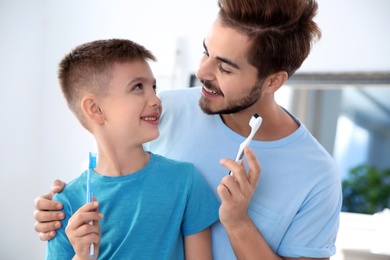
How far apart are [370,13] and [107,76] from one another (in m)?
1.72

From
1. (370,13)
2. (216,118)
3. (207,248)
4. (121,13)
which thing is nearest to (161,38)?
(121,13)

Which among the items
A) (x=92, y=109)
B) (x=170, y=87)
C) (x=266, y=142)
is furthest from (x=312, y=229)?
(x=170, y=87)

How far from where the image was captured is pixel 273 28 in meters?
1.33

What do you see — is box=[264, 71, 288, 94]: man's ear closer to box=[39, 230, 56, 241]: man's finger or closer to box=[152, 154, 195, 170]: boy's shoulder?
box=[152, 154, 195, 170]: boy's shoulder

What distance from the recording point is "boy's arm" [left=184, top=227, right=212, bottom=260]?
1273 mm

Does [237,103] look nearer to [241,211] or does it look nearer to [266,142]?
[266,142]

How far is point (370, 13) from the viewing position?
2596 mm

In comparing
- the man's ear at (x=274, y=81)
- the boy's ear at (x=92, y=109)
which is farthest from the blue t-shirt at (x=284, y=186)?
the boy's ear at (x=92, y=109)

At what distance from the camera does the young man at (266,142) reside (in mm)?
1310

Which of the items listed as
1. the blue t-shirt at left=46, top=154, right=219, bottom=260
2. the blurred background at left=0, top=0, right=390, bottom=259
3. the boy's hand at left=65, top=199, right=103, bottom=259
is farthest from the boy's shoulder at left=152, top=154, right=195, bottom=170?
the blurred background at left=0, top=0, right=390, bottom=259

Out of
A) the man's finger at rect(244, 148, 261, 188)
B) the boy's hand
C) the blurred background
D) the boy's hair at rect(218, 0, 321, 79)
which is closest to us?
the boy's hand

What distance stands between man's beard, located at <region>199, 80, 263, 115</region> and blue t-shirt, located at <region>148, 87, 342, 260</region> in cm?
8

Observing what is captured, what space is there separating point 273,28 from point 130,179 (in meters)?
0.49

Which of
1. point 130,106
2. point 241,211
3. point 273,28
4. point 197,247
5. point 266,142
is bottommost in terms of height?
point 197,247
